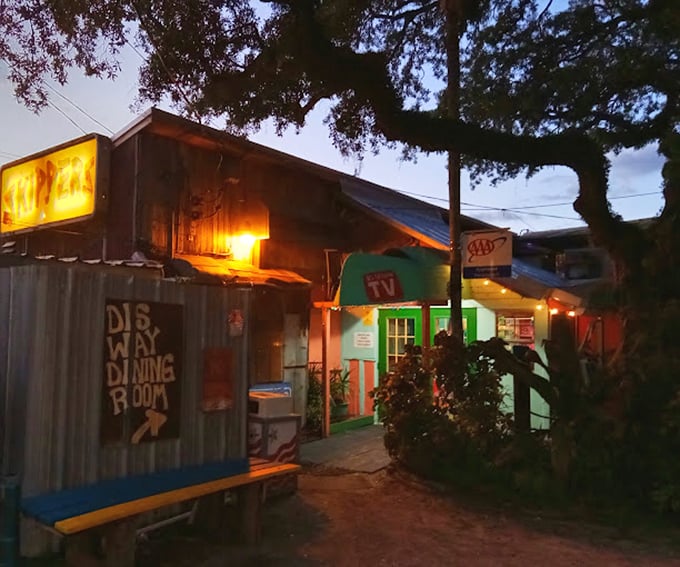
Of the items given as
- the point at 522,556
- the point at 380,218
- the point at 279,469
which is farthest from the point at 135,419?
the point at 380,218

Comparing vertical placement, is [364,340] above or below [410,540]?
above

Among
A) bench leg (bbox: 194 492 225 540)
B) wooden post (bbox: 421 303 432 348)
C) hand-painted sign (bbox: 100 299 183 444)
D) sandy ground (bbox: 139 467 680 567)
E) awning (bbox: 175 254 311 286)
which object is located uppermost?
awning (bbox: 175 254 311 286)

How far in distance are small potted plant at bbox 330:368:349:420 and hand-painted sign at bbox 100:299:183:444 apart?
21.7 ft

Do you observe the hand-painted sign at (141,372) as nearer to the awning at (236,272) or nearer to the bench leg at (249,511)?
the bench leg at (249,511)

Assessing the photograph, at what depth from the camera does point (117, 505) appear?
470 centimetres

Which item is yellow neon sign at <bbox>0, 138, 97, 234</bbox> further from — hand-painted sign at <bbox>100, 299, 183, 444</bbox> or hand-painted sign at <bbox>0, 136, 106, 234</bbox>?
hand-painted sign at <bbox>100, 299, 183, 444</bbox>

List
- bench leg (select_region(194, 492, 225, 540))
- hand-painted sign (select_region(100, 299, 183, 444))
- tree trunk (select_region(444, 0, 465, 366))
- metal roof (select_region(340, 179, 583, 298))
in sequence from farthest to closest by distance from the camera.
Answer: metal roof (select_region(340, 179, 583, 298))
tree trunk (select_region(444, 0, 465, 366))
bench leg (select_region(194, 492, 225, 540))
hand-painted sign (select_region(100, 299, 183, 444))

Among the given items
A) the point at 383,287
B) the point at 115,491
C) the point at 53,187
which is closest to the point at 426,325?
the point at 383,287

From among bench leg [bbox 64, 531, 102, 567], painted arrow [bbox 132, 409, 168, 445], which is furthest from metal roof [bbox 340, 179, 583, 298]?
bench leg [bbox 64, 531, 102, 567]

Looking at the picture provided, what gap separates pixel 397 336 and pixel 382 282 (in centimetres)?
275

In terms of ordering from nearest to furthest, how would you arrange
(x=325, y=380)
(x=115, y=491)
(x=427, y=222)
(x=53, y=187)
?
(x=115, y=491)
(x=53, y=187)
(x=325, y=380)
(x=427, y=222)

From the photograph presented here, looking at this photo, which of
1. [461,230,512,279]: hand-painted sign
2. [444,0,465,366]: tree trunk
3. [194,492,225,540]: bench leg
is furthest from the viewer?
[444,0,465,366]: tree trunk

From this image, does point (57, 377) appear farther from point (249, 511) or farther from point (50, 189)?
point (50, 189)

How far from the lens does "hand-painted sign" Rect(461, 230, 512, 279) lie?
8.43 metres
